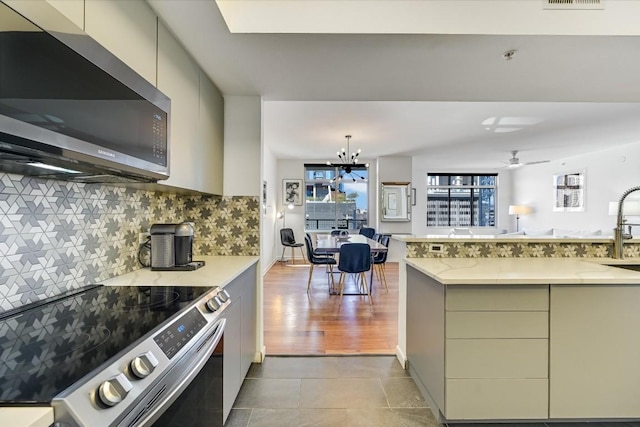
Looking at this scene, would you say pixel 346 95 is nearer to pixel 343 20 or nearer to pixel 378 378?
pixel 343 20

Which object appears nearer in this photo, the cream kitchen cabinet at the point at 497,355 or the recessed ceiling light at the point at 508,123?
the cream kitchen cabinet at the point at 497,355

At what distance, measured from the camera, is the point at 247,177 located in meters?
2.58

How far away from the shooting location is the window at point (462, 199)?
29.4 ft

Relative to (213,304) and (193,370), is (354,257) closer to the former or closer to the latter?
(213,304)

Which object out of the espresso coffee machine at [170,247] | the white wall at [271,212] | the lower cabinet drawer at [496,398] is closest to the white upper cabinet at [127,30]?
the espresso coffee machine at [170,247]

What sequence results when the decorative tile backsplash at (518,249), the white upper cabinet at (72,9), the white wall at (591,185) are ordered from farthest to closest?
the white wall at (591,185)
the decorative tile backsplash at (518,249)
the white upper cabinet at (72,9)

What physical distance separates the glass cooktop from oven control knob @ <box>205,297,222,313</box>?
0.18ft

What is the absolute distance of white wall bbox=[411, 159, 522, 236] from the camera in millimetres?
8617

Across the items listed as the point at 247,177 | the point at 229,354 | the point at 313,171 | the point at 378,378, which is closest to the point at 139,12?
the point at 247,177

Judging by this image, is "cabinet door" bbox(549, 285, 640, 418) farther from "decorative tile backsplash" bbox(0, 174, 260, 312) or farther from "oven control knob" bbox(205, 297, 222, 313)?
"decorative tile backsplash" bbox(0, 174, 260, 312)

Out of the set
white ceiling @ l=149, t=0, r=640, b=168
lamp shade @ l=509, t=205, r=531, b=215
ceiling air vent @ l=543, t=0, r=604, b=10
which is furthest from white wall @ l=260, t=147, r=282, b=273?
lamp shade @ l=509, t=205, r=531, b=215

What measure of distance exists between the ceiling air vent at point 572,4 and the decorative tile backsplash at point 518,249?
1484 mm

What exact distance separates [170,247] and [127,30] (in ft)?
3.79

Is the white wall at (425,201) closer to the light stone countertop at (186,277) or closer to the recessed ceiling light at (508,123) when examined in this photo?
the recessed ceiling light at (508,123)
